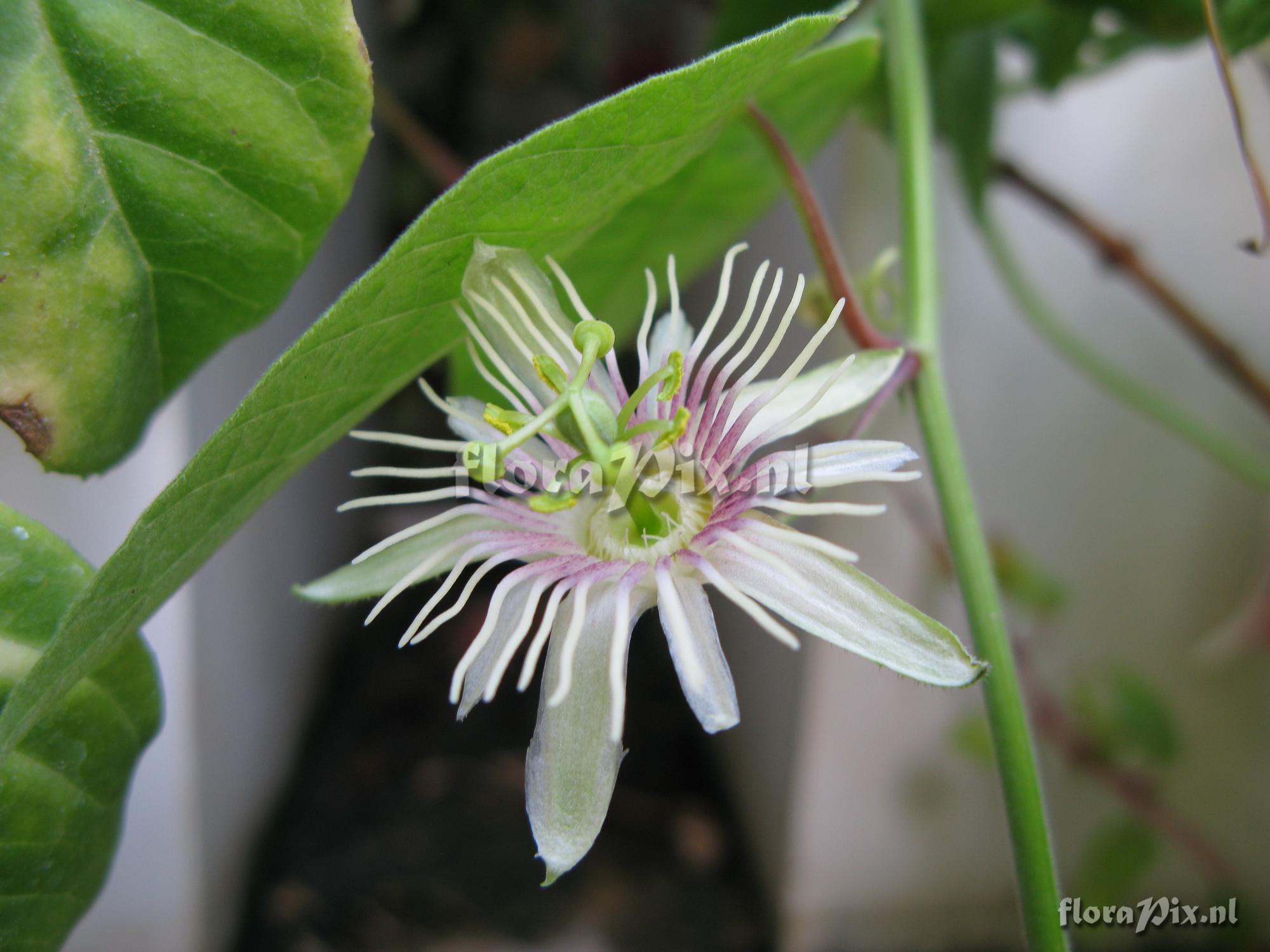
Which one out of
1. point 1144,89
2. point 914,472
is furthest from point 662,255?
point 1144,89

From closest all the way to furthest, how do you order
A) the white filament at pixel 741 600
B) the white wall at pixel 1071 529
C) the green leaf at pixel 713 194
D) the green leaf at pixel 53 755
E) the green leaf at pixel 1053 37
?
the white filament at pixel 741 600, the green leaf at pixel 53 755, the green leaf at pixel 713 194, the green leaf at pixel 1053 37, the white wall at pixel 1071 529

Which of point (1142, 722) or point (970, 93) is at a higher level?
point (970, 93)

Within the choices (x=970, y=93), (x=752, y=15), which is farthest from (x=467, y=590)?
(x=970, y=93)

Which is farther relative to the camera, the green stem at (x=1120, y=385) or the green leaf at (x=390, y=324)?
the green stem at (x=1120, y=385)

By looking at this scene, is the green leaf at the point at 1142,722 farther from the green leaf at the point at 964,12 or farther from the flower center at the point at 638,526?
the flower center at the point at 638,526

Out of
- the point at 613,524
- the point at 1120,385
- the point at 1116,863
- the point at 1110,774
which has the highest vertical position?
the point at 1120,385

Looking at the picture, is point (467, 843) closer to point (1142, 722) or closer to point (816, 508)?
point (1142, 722)

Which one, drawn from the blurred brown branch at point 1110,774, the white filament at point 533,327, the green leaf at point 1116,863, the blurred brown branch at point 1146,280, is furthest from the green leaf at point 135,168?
the green leaf at point 1116,863
